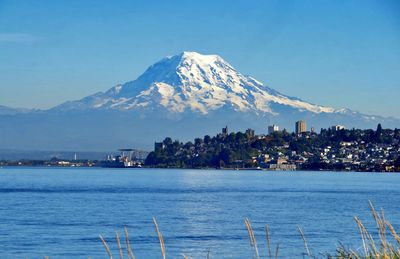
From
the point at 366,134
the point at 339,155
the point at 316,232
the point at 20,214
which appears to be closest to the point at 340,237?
the point at 316,232

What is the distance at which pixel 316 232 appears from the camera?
98.0 feet

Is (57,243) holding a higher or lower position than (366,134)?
lower

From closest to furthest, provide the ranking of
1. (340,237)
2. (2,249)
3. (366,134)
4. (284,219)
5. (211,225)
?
(2,249), (340,237), (211,225), (284,219), (366,134)

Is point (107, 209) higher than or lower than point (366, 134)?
lower

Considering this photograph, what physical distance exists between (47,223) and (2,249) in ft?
30.9

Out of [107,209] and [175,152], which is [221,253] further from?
[175,152]

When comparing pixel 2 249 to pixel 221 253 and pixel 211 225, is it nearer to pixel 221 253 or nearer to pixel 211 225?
pixel 221 253

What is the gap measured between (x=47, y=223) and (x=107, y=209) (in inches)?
401

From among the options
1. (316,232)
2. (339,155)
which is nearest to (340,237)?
(316,232)

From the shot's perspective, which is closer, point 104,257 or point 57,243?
point 104,257

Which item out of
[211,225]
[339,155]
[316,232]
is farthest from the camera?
[339,155]

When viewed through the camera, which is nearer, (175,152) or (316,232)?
(316,232)

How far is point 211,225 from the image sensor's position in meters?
33.5

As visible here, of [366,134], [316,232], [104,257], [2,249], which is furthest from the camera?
[366,134]
